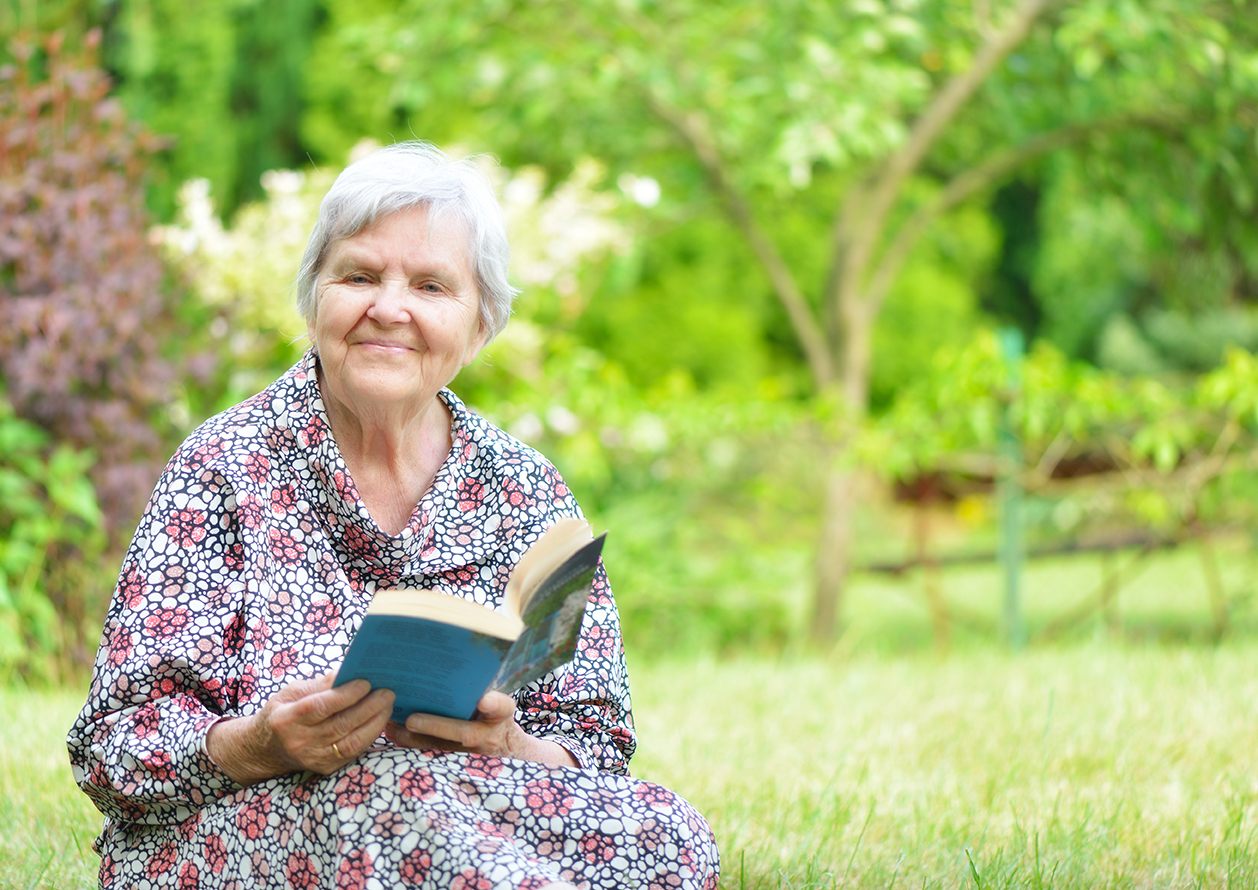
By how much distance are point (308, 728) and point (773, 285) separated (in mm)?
4846

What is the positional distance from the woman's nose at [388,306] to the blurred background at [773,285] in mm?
2508

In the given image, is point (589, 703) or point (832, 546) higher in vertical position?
point (832, 546)

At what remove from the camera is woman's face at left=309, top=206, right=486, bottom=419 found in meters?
2.00

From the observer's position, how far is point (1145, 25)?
4770 millimetres

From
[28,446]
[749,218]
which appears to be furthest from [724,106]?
[28,446]

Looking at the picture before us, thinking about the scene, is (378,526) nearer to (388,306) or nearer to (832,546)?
(388,306)

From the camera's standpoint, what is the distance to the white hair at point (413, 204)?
1.99 meters

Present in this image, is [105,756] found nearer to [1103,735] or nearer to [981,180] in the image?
[1103,735]

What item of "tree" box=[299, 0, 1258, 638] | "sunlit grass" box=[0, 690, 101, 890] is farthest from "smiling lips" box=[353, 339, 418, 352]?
"tree" box=[299, 0, 1258, 638]

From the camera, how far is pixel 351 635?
1929 millimetres

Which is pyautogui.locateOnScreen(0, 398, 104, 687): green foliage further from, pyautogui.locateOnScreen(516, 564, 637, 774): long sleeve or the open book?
the open book

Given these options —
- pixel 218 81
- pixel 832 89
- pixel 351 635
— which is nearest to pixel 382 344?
pixel 351 635

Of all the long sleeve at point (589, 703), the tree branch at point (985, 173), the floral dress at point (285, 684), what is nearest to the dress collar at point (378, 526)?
the floral dress at point (285, 684)

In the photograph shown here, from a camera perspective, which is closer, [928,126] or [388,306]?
[388,306]
